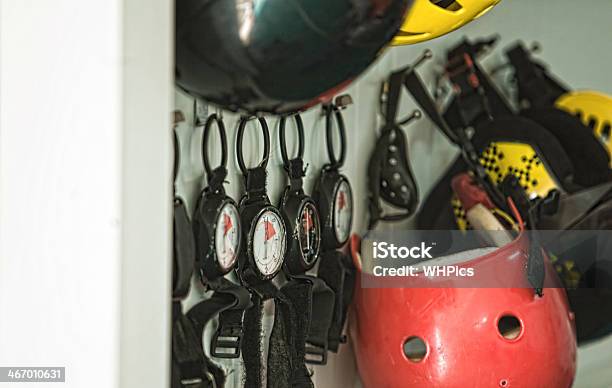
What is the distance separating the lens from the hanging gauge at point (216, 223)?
0.73 metres

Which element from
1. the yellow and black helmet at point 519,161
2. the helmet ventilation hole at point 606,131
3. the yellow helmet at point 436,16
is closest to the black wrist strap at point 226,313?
the yellow helmet at point 436,16

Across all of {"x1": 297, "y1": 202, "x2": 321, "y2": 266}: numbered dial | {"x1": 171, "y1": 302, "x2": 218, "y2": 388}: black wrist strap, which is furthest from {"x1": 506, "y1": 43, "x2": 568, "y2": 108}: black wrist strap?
{"x1": 171, "y1": 302, "x2": 218, "y2": 388}: black wrist strap

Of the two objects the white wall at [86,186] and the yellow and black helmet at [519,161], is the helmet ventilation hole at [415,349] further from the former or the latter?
the white wall at [86,186]

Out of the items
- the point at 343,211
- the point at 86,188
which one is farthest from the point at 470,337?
the point at 86,188

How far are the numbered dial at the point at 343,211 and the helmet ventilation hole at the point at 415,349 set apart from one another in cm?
13

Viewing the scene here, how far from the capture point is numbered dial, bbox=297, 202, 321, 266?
938 millimetres

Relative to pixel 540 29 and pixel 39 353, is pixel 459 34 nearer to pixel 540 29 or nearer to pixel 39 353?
pixel 540 29

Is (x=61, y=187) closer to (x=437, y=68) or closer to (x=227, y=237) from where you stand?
(x=227, y=237)

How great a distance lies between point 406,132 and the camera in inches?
50.9

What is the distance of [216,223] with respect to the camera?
733 mm

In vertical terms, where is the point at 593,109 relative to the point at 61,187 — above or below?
above

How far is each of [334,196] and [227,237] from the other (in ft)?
0.97

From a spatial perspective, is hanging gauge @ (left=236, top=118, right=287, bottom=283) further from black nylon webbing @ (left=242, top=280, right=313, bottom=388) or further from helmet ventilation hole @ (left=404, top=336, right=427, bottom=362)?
helmet ventilation hole @ (left=404, top=336, right=427, bottom=362)

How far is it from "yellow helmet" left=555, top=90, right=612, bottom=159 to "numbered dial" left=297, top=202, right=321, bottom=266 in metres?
0.50
